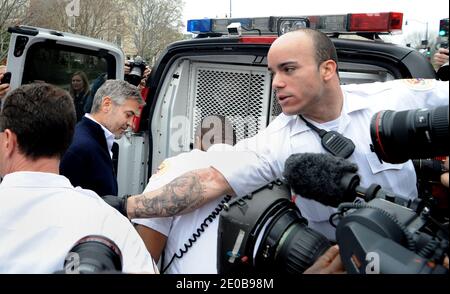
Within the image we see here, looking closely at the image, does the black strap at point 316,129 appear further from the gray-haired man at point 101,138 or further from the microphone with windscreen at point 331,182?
the gray-haired man at point 101,138

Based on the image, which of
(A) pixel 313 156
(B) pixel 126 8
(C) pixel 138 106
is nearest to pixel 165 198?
(A) pixel 313 156

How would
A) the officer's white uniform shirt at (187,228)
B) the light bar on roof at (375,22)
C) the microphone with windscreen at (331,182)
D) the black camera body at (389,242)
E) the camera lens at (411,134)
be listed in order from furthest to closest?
the light bar on roof at (375,22) → the officer's white uniform shirt at (187,228) → the microphone with windscreen at (331,182) → the camera lens at (411,134) → the black camera body at (389,242)

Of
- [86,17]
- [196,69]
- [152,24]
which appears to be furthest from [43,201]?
[152,24]

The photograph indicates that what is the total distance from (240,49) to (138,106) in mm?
972

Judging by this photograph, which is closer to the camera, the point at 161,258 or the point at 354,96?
the point at 161,258

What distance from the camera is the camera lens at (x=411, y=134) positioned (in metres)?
1.04

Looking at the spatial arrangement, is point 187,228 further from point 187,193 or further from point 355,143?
point 355,143

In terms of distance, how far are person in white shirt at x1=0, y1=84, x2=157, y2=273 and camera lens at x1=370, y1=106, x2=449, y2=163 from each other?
867 millimetres

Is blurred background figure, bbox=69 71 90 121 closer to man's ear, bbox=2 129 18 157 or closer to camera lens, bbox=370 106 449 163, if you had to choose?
man's ear, bbox=2 129 18 157

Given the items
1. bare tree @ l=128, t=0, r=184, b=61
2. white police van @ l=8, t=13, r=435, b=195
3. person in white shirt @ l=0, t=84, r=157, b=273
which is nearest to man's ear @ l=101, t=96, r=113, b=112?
white police van @ l=8, t=13, r=435, b=195

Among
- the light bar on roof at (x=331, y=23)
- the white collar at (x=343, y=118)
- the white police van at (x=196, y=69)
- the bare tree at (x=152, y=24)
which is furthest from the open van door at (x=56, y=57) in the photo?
the bare tree at (x=152, y=24)

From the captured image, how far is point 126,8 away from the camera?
2070cm

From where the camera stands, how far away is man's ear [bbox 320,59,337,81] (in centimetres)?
210

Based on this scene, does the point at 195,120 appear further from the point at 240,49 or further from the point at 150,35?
the point at 150,35
